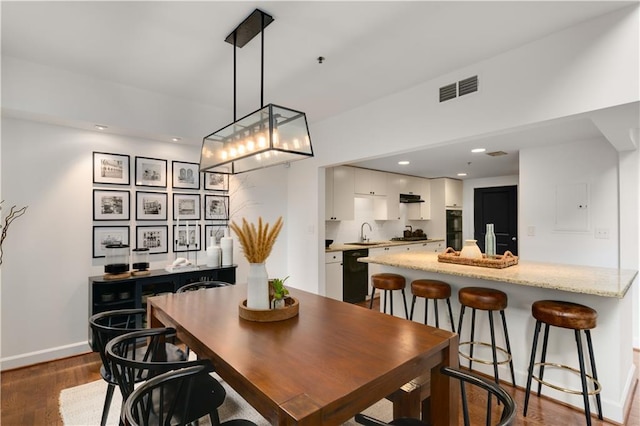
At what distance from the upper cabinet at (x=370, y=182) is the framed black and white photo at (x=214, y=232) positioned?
228 centimetres

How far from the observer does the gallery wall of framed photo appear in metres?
3.37

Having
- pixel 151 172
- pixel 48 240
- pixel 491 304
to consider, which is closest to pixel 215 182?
pixel 151 172

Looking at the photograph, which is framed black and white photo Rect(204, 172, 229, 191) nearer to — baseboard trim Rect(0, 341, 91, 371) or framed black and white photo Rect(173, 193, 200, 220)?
framed black and white photo Rect(173, 193, 200, 220)

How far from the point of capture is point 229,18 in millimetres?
2086

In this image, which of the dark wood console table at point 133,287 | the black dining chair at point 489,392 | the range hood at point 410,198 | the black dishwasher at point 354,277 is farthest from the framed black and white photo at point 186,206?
the range hood at point 410,198

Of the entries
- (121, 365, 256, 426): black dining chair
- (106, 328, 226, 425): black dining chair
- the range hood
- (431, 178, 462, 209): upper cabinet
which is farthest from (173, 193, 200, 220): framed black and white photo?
(431, 178, 462, 209): upper cabinet

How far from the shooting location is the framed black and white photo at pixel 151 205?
3.58 metres

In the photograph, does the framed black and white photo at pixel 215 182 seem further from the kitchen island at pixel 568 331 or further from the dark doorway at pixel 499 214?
the dark doorway at pixel 499 214

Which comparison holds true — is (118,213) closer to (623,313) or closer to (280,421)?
(280,421)

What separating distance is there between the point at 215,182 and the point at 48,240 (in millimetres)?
1770

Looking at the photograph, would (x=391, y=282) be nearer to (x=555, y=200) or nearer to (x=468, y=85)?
(x=468, y=85)

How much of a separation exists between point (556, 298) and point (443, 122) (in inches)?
65.3

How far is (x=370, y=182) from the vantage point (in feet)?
18.5

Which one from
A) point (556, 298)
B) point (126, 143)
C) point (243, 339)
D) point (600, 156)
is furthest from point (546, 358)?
point (126, 143)
